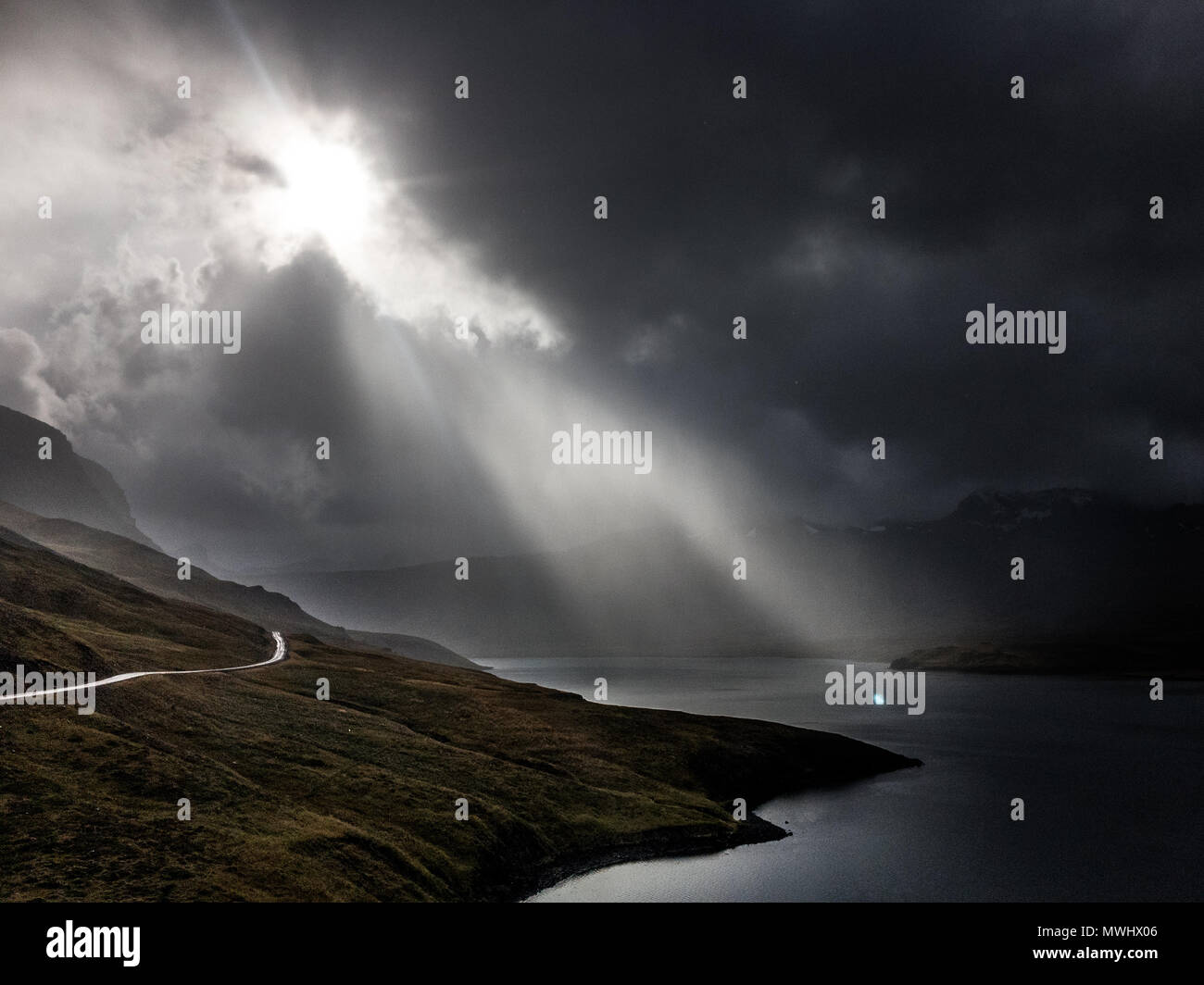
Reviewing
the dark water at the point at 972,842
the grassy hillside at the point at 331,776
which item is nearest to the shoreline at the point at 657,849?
the grassy hillside at the point at 331,776

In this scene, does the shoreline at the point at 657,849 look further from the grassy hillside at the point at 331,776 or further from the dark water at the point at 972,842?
the dark water at the point at 972,842

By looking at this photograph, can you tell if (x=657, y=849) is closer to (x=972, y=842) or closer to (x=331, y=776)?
(x=331, y=776)

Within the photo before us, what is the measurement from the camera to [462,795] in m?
82.2

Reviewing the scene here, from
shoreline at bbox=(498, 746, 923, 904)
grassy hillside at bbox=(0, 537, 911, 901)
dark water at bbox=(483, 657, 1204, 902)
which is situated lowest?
dark water at bbox=(483, 657, 1204, 902)

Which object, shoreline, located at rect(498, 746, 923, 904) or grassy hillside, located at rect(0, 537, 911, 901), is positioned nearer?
grassy hillside, located at rect(0, 537, 911, 901)

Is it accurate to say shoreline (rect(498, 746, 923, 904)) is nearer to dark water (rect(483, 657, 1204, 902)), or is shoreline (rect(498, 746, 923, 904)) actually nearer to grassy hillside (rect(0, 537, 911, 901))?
grassy hillside (rect(0, 537, 911, 901))

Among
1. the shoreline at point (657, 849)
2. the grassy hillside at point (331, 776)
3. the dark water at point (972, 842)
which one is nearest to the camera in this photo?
the grassy hillside at point (331, 776)

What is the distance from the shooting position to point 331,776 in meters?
78.4

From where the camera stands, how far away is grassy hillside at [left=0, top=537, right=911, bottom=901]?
54844 millimetres

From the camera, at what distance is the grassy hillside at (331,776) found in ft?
180

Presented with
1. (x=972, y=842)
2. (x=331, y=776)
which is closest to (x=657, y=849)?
(x=331, y=776)

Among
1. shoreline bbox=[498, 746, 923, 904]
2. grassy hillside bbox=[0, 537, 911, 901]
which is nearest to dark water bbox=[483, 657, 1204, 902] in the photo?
shoreline bbox=[498, 746, 923, 904]
